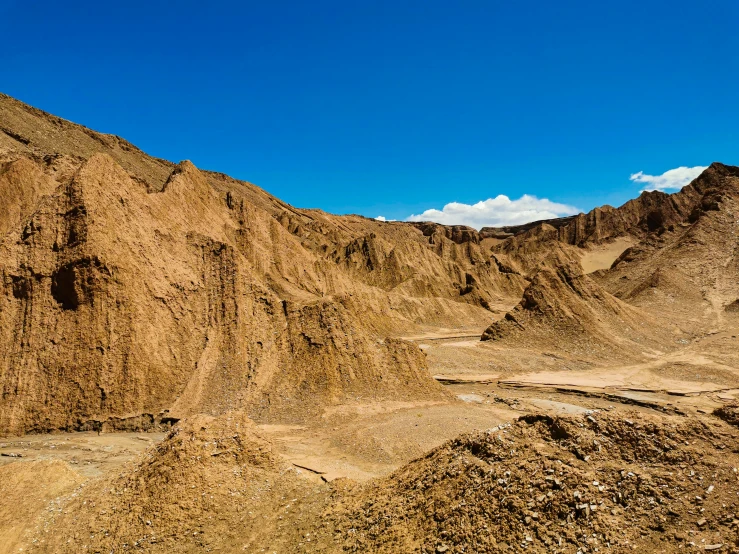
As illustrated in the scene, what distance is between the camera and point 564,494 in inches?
254

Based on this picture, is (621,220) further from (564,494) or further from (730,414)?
(564,494)

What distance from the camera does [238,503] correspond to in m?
8.92

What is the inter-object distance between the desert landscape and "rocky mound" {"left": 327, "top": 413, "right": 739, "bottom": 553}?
0.11 ft

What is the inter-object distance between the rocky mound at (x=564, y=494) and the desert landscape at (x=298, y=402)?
0.11 ft

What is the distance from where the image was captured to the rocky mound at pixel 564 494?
5.84 m

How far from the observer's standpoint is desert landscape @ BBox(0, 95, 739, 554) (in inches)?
267

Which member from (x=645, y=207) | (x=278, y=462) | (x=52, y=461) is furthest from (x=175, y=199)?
(x=645, y=207)

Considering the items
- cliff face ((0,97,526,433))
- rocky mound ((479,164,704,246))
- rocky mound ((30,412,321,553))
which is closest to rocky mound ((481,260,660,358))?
cliff face ((0,97,526,433))

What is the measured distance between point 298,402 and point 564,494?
13.1 metres

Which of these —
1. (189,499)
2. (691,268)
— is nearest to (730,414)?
(189,499)

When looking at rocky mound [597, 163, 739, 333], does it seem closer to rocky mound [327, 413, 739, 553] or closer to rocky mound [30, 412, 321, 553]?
rocky mound [327, 413, 739, 553]

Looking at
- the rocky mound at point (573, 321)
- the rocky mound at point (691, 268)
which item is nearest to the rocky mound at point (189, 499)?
the rocky mound at point (573, 321)

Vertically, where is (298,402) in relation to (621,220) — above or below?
below

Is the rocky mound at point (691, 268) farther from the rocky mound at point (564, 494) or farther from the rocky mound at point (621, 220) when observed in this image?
the rocky mound at point (564, 494)
